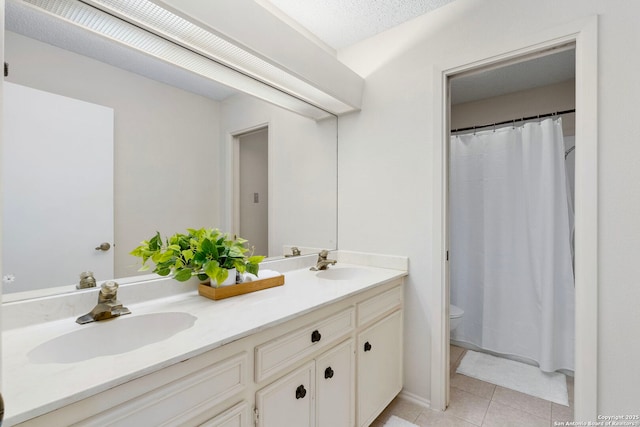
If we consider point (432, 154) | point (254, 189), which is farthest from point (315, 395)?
point (432, 154)

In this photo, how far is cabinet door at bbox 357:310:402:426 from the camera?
4.95ft

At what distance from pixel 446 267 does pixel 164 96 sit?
1775mm

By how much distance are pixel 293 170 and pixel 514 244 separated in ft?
6.23

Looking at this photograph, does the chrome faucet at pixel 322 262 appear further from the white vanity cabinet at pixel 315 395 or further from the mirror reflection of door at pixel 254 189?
the white vanity cabinet at pixel 315 395

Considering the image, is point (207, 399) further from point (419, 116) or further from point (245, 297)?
point (419, 116)

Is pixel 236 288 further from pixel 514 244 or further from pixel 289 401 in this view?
pixel 514 244

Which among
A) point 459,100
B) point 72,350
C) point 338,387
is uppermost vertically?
point 459,100

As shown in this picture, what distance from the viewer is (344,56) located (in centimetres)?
223

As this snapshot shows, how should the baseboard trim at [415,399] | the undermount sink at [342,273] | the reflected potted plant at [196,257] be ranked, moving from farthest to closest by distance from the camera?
the undermount sink at [342,273] → the baseboard trim at [415,399] → the reflected potted plant at [196,257]

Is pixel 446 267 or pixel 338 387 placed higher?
pixel 446 267

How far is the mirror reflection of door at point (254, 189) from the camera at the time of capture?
5.70ft

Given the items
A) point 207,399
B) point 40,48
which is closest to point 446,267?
point 207,399

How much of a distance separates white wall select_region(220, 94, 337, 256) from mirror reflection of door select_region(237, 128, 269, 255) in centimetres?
4

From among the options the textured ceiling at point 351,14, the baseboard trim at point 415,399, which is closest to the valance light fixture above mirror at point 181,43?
the textured ceiling at point 351,14
